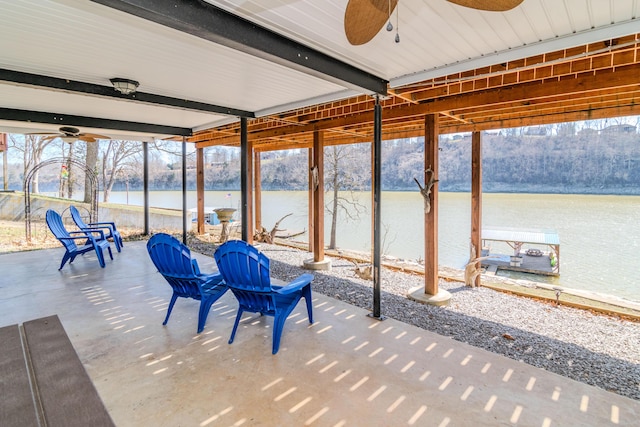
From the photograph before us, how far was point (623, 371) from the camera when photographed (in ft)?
9.12

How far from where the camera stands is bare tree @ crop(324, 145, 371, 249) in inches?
446

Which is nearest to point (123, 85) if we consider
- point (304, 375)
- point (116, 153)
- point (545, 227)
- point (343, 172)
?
point (304, 375)

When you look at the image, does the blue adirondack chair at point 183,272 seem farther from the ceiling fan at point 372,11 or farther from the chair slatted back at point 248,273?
the ceiling fan at point 372,11

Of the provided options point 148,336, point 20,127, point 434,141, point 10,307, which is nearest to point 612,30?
point 434,141

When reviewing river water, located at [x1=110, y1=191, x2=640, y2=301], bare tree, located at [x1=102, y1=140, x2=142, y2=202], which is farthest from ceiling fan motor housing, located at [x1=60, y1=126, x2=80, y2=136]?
bare tree, located at [x1=102, y1=140, x2=142, y2=202]

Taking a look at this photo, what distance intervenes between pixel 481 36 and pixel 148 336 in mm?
3733

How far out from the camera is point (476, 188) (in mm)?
5605

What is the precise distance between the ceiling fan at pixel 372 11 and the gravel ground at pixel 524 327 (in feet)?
9.04

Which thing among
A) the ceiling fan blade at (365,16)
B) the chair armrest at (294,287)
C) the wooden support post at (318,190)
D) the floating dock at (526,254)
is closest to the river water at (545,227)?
the floating dock at (526,254)

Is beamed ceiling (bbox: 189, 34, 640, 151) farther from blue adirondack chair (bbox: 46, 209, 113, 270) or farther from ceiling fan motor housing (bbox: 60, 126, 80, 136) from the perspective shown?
blue adirondack chair (bbox: 46, 209, 113, 270)

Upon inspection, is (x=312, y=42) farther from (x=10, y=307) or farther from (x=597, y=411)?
(x=10, y=307)

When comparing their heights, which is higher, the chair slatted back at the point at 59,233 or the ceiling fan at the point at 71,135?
the ceiling fan at the point at 71,135

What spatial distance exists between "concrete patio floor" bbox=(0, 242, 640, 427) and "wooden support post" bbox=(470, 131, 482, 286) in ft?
10.4

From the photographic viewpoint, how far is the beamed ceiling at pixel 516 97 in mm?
3035
